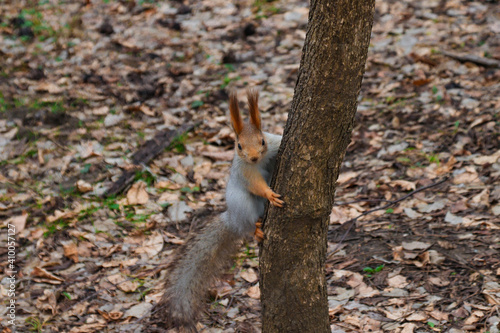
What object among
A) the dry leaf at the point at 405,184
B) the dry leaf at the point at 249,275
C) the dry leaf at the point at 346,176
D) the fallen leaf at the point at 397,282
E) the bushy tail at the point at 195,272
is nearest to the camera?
the bushy tail at the point at 195,272

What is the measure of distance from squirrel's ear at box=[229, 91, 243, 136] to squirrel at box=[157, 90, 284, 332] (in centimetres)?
1

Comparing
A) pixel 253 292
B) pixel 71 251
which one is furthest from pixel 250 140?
pixel 71 251

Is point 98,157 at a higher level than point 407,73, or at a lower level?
lower

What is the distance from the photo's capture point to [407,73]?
4.63 m

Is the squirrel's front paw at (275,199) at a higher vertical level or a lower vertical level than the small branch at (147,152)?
higher

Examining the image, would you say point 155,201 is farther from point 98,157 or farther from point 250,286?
point 250,286

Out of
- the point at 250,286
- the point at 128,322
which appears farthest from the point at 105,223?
the point at 250,286

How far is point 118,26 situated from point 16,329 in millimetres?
4146

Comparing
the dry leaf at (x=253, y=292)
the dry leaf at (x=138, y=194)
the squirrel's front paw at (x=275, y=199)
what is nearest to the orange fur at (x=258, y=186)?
the squirrel's front paw at (x=275, y=199)

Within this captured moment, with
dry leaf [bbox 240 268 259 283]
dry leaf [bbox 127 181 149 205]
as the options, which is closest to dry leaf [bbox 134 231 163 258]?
dry leaf [bbox 127 181 149 205]

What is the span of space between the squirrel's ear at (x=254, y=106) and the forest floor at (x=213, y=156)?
3.38 feet

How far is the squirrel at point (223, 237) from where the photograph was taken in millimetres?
2465

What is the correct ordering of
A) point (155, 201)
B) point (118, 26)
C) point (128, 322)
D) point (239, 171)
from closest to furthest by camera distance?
point (239, 171) < point (128, 322) < point (155, 201) < point (118, 26)

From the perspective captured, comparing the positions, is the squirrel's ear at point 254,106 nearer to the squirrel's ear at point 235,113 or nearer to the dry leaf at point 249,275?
the squirrel's ear at point 235,113
